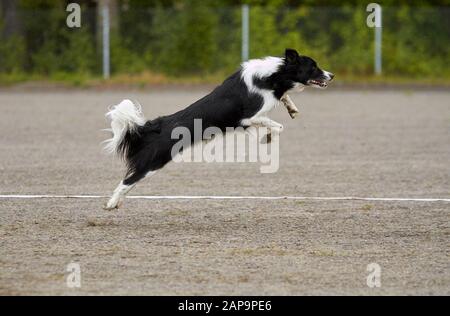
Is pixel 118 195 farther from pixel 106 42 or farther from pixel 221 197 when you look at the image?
pixel 106 42

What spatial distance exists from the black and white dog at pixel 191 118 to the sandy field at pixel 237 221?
599 millimetres

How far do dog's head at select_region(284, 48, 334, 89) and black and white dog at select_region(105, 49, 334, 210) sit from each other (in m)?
0.14

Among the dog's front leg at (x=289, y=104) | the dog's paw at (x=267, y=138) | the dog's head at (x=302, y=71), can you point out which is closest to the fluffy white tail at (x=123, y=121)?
the dog's paw at (x=267, y=138)

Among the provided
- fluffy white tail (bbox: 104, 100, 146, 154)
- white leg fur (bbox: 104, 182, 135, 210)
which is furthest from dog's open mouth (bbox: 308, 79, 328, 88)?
white leg fur (bbox: 104, 182, 135, 210)

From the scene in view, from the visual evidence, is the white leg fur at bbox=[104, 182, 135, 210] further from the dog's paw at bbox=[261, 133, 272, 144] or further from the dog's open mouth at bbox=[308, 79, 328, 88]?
the dog's open mouth at bbox=[308, 79, 328, 88]

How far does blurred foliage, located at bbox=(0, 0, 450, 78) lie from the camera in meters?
26.7

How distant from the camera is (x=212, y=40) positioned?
26859 mm

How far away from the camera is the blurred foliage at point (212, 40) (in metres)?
26.7

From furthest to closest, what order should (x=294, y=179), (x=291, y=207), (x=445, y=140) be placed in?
1. (x=445, y=140)
2. (x=294, y=179)
3. (x=291, y=207)

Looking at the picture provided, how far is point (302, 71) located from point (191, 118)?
143 centimetres
